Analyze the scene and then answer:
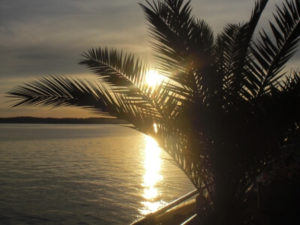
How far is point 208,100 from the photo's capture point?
5.30 m

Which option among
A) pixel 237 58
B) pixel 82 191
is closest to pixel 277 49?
pixel 237 58

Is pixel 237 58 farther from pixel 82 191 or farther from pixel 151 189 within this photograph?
pixel 151 189

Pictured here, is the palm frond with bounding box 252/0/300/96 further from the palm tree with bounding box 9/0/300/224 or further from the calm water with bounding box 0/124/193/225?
the calm water with bounding box 0/124/193/225

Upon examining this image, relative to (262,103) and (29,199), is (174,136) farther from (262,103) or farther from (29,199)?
(29,199)

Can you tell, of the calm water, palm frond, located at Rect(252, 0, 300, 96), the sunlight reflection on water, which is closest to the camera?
palm frond, located at Rect(252, 0, 300, 96)

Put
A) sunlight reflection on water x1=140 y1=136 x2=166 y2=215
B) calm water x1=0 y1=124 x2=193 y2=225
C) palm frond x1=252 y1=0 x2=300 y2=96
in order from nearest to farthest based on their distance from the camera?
palm frond x1=252 y1=0 x2=300 y2=96
calm water x1=0 y1=124 x2=193 y2=225
sunlight reflection on water x1=140 y1=136 x2=166 y2=215

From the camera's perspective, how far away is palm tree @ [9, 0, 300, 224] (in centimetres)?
488

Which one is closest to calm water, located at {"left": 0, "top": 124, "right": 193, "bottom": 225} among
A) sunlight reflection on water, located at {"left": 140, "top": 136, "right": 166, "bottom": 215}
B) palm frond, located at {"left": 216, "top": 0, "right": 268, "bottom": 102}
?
sunlight reflection on water, located at {"left": 140, "top": 136, "right": 166, "bottom": 215}

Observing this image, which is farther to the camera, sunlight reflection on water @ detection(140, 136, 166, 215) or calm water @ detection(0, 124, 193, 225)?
sunlight reflection on water @ detection(140, 136, 166, 215)

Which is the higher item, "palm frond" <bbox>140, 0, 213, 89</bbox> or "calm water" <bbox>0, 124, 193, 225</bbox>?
"palm frond" <bbox>140, 0, 213, 89</bbox>

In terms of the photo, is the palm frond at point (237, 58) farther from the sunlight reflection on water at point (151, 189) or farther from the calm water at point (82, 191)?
the sunlight reflection on water at point (151, 189)

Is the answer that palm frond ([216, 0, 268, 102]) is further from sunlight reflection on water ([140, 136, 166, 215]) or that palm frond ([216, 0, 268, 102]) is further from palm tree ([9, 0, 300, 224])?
sunlight reflection on water ([140, 136, 166, 215])

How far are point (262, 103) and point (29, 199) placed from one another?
1591cm

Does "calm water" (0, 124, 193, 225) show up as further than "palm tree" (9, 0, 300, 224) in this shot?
Yes
